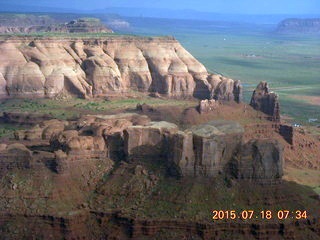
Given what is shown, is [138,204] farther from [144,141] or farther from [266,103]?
[266,103]

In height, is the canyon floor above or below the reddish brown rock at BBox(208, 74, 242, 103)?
below

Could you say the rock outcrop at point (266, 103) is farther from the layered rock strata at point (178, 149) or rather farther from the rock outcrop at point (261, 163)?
the rock outcrop at point (261, 163)

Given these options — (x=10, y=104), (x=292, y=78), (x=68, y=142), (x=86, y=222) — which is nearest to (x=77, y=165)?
(x=68, y=142)

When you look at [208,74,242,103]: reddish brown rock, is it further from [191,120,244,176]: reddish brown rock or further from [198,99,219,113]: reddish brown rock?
[191,120,244,176]: reddish brown rock

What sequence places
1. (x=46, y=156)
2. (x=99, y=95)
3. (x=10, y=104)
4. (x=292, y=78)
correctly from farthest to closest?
(x=292, y=78), (x=99, y=95), (x=10, y=104), (x=46, y=156)

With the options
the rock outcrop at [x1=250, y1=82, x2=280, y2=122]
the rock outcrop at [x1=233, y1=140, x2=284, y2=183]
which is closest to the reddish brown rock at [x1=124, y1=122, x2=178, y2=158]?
the rock outcrop at [x1=233, y1=140, x2=284, y2=183]

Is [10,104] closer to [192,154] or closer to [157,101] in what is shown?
[157,101]
